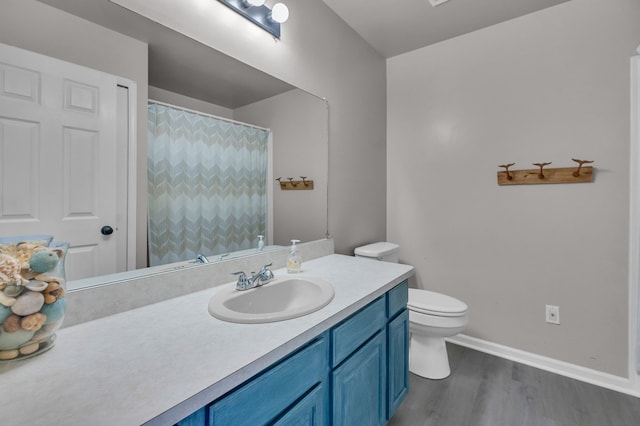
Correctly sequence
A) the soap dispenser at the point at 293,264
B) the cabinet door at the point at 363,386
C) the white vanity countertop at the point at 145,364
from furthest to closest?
1. the soap dispenser at the point at 293,264
2. the cabinet door at the point at 363,386
3. the white vanity countertop at the point at 145,364

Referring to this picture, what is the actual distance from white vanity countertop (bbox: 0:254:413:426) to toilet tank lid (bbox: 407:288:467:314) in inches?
38.4

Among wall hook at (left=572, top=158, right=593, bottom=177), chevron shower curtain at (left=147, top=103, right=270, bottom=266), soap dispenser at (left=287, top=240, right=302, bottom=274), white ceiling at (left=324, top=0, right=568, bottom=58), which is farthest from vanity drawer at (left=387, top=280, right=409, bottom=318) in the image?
white ceiling at (left=324, top=0, right=568, bottom=58)

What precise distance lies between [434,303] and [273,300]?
3.83 feet

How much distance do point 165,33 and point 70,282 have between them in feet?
3.14

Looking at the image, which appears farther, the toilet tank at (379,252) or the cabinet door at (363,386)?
the toilet tank at (379,252)

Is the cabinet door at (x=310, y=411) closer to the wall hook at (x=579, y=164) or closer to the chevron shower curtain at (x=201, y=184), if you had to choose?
the chevron shower curtain at (x=201, y=184)

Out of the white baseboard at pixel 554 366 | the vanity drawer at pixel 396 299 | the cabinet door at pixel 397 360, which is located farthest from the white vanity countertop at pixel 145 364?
the white baseboard at pixel 554 366

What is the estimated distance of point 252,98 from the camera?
1.48m

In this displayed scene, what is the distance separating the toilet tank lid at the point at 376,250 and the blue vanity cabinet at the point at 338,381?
637 millimetres

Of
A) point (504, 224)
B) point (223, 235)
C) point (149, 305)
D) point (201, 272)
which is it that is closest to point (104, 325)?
point (149, 305)

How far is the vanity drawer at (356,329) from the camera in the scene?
1.01m

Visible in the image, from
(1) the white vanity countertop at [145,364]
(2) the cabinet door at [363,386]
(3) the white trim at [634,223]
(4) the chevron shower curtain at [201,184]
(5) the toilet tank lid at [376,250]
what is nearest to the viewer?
(1) the white vanity countertop at [145,364]

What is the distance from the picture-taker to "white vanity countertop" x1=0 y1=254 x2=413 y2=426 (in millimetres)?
525

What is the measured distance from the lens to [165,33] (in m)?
1.15
